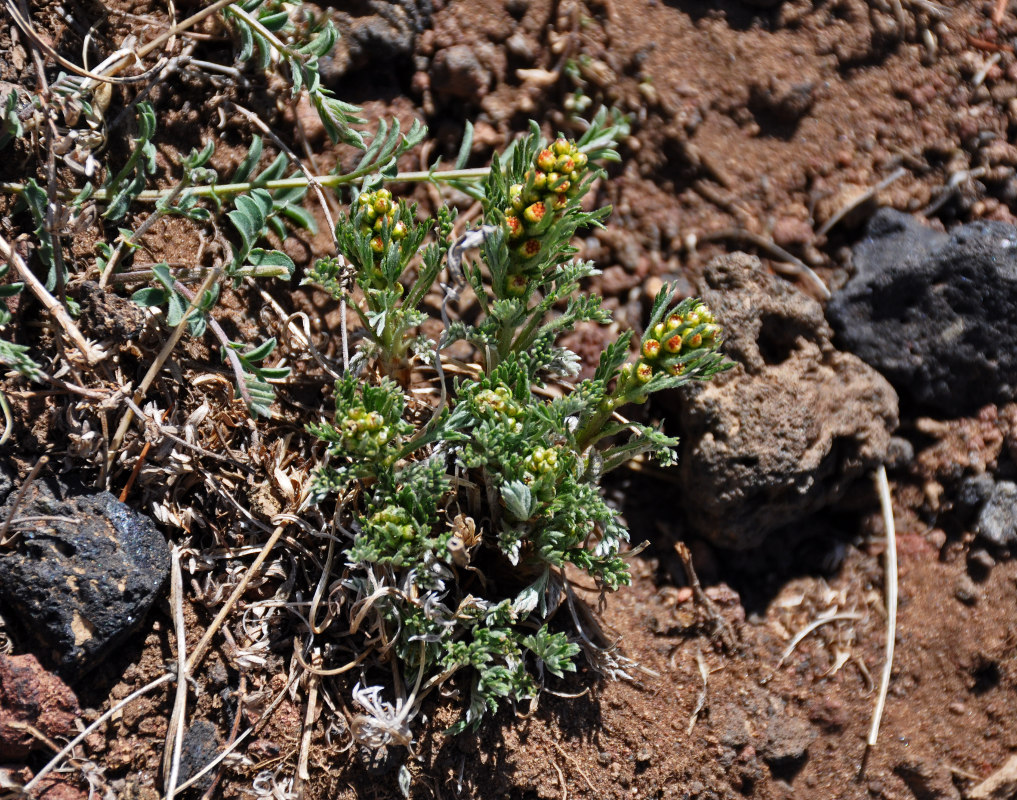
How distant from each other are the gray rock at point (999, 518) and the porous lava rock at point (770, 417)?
21.0 inches

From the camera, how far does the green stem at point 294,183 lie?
2893 mm

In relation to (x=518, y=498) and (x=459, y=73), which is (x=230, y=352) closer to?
(x=518, y=498)

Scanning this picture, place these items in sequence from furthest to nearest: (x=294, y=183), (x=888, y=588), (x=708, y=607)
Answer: (x=888, y=588) → (x=708, y=607) → (x=294, y=183)

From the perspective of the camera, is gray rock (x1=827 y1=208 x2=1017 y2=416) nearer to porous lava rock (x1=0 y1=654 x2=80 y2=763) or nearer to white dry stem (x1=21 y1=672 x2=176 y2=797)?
white dry stem (x1=21 y1=672 x2=176 y2=797)

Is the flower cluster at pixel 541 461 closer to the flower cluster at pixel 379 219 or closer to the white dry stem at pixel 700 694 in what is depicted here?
the flower cluster at pixel 379 219

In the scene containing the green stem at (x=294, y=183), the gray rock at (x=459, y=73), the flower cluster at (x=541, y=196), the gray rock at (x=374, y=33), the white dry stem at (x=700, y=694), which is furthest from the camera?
the gray rock at (x=459, y=73)

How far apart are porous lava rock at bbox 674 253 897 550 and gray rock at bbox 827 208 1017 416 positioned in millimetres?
151

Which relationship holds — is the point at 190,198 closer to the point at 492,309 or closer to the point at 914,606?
the point at 492,309

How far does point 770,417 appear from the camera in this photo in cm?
313

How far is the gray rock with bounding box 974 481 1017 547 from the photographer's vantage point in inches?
135

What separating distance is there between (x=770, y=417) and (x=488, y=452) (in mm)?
1223

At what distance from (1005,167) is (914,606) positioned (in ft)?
6.74

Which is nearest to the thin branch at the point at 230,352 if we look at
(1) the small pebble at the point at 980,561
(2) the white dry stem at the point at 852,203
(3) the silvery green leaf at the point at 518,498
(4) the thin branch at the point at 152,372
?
(4) the thin branch at the point at 152,372

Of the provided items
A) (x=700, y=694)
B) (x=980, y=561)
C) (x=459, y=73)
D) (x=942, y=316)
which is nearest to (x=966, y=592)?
(x=980, y=561)
